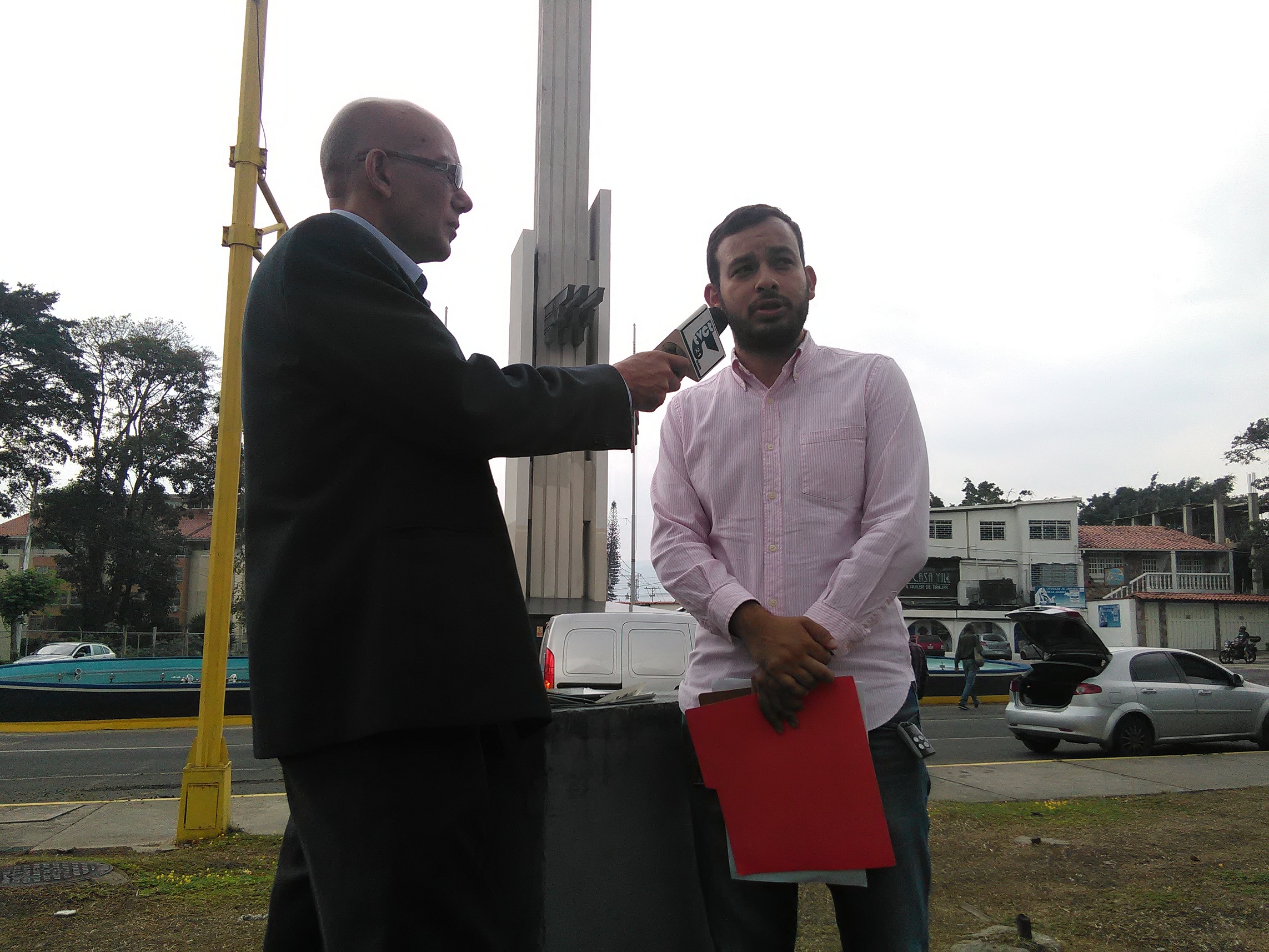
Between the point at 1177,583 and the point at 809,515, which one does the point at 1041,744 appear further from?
the point at 1177,583

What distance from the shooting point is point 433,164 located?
1647mm

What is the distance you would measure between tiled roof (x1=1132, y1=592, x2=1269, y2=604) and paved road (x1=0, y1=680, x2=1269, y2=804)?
98.6ft

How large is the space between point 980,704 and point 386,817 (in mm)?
19574

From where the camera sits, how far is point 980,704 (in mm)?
18688

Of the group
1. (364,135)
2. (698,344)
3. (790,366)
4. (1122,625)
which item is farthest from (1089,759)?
(1122,625)

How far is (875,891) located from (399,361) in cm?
131

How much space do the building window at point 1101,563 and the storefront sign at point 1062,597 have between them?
5.12 m

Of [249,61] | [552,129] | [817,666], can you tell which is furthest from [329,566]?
[552,129]

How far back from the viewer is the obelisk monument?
1416 cm

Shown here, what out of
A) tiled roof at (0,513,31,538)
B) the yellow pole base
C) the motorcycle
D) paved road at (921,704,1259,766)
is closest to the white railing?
the motorcycle

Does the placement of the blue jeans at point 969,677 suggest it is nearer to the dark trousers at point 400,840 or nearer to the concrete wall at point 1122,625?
the dark trousers at point 400,840

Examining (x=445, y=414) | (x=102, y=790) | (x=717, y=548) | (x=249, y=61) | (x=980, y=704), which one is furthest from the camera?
(x=980, y=704)

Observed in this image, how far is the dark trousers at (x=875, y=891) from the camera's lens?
1.66 meters

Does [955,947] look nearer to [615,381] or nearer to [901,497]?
[901,497]
